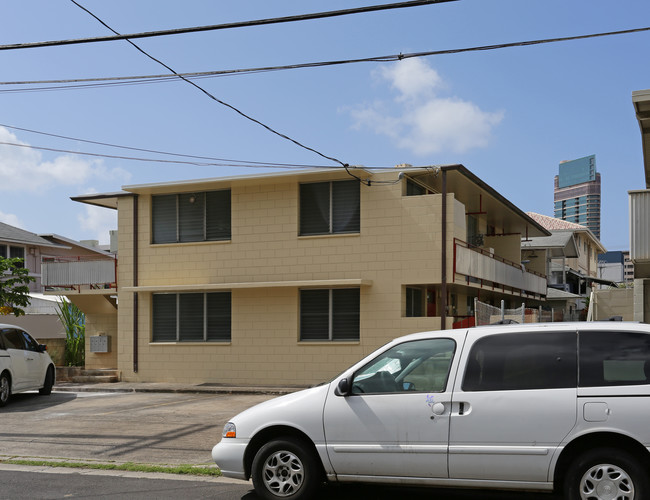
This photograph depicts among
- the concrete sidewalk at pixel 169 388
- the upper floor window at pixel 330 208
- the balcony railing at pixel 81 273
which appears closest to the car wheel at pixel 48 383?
the concrete sidewalk at pixel 169 388

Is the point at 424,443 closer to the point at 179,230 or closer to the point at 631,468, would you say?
the point at 631,468

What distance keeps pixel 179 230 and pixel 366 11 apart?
43.9 ft

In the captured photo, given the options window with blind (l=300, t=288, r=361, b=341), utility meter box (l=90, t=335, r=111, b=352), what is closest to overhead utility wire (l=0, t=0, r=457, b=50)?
window with blind (l=300, t=288, r=361, b=341)

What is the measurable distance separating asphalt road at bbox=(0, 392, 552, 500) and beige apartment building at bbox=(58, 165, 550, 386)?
8.69 feet

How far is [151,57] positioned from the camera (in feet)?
49.8

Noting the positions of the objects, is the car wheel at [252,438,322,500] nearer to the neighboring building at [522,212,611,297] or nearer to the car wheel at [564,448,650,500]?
the car wheel at [564,448,650,500]

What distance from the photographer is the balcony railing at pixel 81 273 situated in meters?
23.7

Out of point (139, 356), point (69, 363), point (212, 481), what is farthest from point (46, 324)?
point (212, 481)

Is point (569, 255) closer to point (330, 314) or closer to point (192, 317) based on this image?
point (330, 314)

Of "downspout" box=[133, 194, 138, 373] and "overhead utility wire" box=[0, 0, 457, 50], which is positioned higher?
"overhead utility wire" box=[0, 0, 457, 50]

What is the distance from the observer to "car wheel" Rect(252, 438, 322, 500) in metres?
7.25

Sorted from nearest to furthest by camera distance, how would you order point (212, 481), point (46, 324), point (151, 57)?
point (212, 481) < point (151, 57) < point (46, 324)

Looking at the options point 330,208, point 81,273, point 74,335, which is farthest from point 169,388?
point 74,335

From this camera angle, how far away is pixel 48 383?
18781 millimetres
